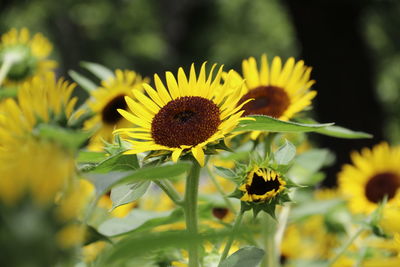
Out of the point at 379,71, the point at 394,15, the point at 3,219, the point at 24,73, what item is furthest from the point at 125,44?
the point at 3,219

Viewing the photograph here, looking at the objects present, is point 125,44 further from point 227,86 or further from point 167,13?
point 227,86

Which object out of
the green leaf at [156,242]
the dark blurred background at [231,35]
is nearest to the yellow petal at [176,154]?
the green leaf at [156,242]

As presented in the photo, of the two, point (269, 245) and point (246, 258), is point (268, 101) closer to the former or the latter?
point (269, 245)

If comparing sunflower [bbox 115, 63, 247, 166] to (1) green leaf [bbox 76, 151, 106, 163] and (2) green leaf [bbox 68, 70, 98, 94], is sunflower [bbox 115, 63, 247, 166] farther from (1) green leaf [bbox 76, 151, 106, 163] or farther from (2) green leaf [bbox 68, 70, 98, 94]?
(2) green leaf [bbox 68, 70, 98, 94]

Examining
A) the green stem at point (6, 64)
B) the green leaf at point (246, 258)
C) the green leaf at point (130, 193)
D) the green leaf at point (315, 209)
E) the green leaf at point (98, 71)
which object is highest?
the green stem at point (6, 64)

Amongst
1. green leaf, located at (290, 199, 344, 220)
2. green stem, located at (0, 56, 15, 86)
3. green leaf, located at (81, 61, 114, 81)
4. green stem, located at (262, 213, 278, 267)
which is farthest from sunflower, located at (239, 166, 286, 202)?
green stem, located at (0, 56, 15, 86)

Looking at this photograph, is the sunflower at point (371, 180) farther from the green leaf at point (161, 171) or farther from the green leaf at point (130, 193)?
the green leaf at point (161, 171)

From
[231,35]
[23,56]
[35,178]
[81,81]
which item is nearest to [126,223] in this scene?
[81,81]

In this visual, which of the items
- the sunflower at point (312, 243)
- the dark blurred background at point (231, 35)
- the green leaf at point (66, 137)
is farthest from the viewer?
the dark blurred background at point (231, 35)
